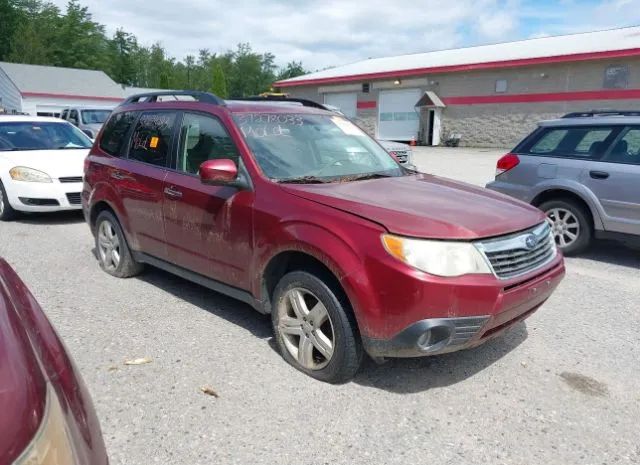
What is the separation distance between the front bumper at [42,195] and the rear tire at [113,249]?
2.90m

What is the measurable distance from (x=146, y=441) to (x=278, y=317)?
3.78 feet

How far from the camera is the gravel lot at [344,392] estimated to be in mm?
A: 2723

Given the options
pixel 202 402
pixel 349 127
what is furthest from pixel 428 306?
pixel 349 127

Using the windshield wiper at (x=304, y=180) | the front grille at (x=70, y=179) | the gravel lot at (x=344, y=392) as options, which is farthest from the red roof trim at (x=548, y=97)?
the windshield wiper at (x=304, y=180)

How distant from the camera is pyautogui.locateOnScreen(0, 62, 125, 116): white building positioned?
44.8 meters

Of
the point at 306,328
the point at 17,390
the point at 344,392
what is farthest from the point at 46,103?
the point at 17,390

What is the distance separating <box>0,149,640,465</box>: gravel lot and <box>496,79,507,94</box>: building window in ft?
78.1

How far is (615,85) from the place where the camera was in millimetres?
23047

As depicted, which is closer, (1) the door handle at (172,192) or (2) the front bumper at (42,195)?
(1) the door handle at (172,192)

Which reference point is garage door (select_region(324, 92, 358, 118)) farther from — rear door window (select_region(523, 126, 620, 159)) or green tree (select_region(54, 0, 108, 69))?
green tree (select_region(54, 0, 108, 69))

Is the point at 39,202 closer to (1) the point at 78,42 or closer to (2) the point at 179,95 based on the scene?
(2) the point at 179,95

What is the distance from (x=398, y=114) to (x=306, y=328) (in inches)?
1144

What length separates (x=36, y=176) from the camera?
7973 mm

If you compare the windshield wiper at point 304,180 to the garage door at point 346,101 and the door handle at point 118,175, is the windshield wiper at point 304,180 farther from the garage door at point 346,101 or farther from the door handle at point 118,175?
the garage door at point 346,101
